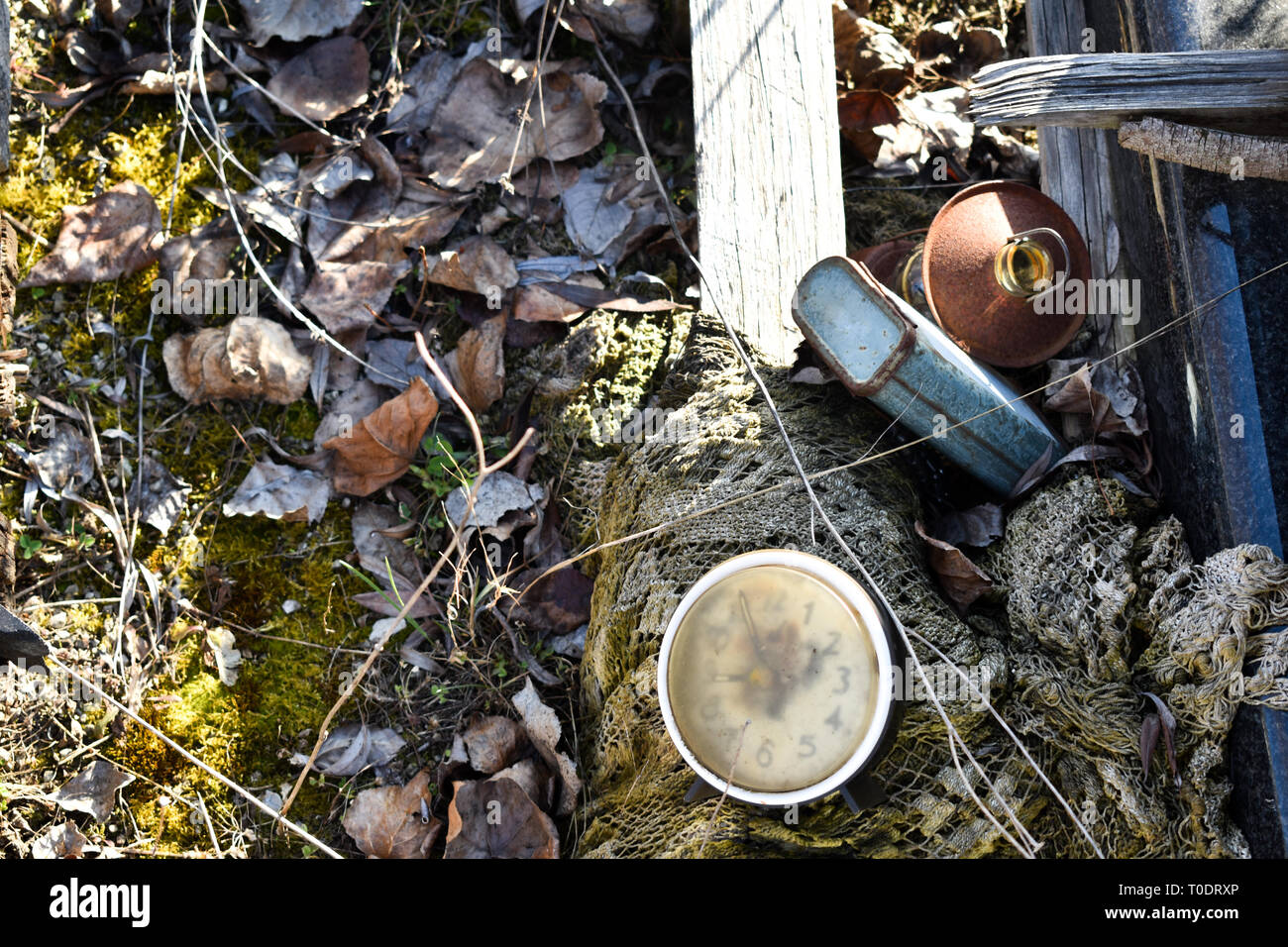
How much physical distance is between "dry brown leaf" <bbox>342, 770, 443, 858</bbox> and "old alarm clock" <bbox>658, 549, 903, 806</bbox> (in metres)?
1.03

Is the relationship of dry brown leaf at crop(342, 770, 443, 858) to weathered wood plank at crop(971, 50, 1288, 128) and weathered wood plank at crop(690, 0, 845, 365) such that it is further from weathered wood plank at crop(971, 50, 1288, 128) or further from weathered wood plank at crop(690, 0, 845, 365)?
weathered wood plank at crop(971, 50, 1288, 128)

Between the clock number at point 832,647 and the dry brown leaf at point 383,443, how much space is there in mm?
1513

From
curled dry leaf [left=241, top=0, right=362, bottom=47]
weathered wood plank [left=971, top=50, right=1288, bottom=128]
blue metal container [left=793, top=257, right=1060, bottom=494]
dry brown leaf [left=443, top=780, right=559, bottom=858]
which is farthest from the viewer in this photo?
Result: curled dry leaf [left=241, top=0, right=362, bottom=47]

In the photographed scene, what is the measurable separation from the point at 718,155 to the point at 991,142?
3.65 feet

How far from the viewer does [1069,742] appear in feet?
7.60

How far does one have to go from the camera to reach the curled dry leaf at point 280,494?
304cm

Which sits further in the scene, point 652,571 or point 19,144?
point 19,144

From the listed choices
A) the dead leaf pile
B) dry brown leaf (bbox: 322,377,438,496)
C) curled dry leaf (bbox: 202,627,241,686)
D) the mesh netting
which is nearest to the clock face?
the mesh netting

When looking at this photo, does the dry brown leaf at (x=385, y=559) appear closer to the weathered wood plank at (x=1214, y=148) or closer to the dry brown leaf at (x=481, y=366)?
the dry brown leaf at (x=481, y=366)

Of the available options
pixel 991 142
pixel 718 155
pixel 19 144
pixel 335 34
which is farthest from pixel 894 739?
pixel 19 144

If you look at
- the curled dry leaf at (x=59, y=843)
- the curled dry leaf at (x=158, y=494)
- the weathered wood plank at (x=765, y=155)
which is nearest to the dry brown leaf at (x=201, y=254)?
the curled dry leaf at (x=158, y=494)

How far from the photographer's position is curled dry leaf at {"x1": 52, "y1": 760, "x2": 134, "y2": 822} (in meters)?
2.80

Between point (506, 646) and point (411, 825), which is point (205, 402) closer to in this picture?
point (506, 646)

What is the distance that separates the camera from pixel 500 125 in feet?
11.0
